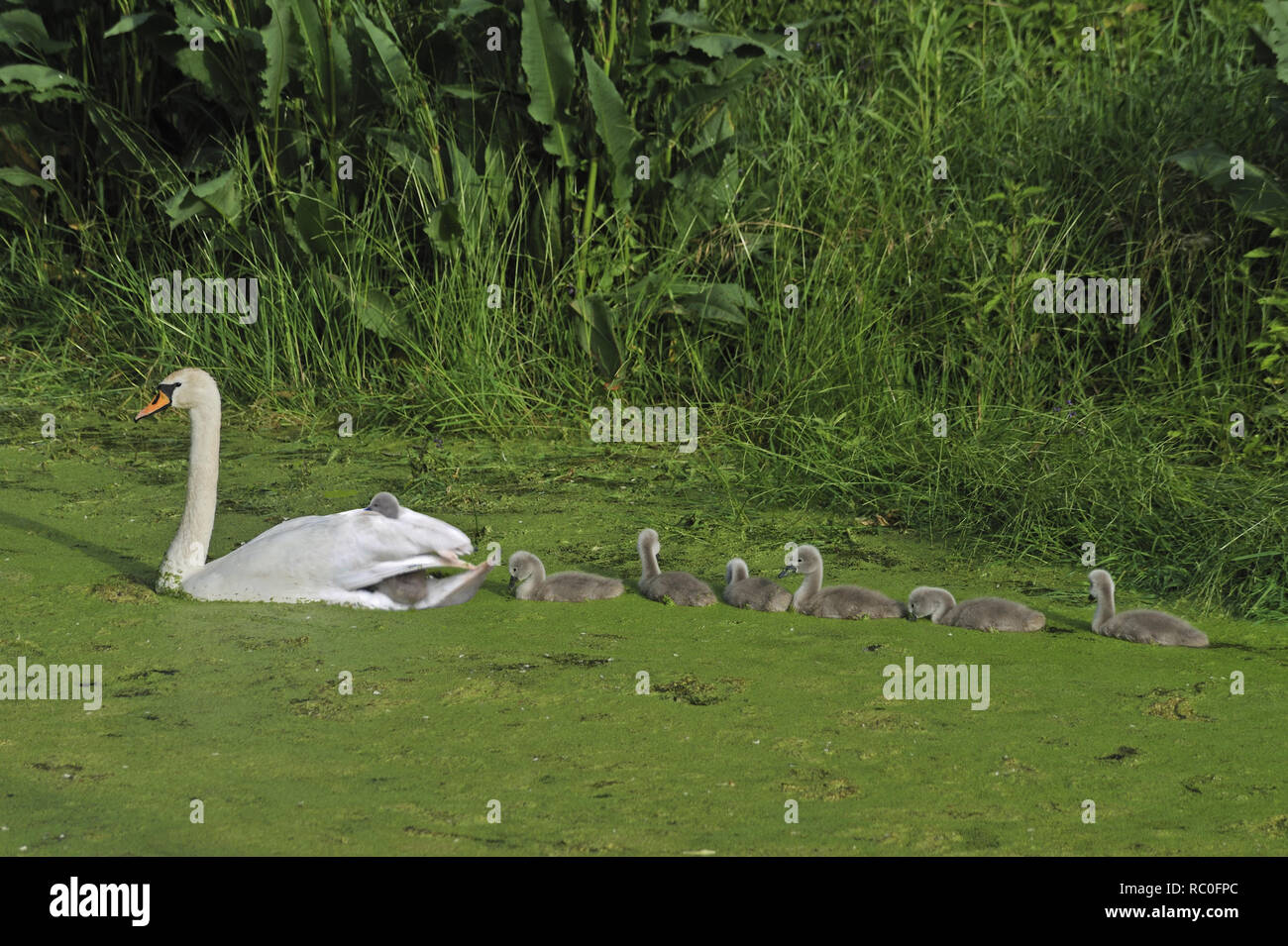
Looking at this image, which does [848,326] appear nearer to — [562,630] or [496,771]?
[562,630]

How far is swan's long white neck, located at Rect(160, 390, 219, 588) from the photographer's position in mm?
5500

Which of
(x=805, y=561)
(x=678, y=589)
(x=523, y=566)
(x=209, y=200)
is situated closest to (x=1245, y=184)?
(x=805, y=561)

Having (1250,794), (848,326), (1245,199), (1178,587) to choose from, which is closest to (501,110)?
(848,326)

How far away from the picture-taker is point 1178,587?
5.68 m

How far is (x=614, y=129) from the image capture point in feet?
25.5

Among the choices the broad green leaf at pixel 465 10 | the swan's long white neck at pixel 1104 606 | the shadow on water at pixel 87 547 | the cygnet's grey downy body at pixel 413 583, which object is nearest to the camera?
the swan's long white neck at pixel 1104 606

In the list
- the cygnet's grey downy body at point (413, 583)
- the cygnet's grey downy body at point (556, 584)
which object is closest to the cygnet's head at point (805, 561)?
the cygnet's grey downy body at point (556, 584)

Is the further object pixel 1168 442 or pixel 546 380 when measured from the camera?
pixel 546 380

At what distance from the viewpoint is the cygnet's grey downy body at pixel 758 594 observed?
5.46 m

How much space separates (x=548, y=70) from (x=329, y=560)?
3.37 meters

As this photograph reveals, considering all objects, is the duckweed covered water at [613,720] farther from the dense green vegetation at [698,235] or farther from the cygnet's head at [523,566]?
the dense green vegetation at [698,235]

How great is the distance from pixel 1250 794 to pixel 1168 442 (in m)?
2.97

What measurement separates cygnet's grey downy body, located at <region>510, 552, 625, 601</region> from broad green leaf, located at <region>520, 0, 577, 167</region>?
305 cm

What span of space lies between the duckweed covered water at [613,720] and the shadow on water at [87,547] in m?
0.02
